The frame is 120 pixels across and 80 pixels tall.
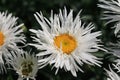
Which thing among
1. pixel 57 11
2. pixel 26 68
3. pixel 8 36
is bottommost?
pixel 26 68

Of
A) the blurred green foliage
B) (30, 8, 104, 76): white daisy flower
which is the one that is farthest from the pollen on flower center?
the blurred green foliage

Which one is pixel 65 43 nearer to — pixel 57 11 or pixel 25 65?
pixel 25 65

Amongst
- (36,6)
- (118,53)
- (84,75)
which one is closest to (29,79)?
(84,75)

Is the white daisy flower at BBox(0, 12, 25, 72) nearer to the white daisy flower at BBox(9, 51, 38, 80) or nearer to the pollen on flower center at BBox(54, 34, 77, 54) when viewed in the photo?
the white daisy flower at BBox(9, 51, 38, 80)

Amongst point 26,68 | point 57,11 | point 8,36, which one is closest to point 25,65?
point 26,68

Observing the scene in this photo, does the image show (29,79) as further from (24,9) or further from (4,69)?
(24,9)

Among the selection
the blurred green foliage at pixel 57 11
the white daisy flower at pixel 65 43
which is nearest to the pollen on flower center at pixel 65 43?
the white daisy flower at pixel 65 43
